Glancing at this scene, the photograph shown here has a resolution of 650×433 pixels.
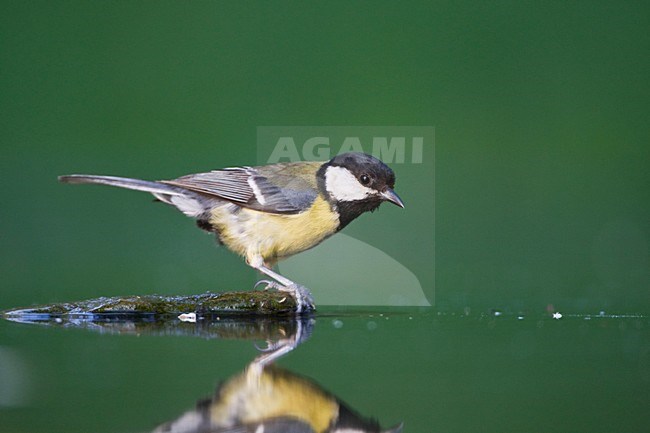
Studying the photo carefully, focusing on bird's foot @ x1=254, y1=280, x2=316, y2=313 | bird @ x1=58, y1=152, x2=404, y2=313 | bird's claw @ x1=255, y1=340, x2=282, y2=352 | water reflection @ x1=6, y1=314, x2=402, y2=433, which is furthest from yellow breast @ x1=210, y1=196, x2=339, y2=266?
bird's claw @ x1=255, y1=340, x2=282, y2=352

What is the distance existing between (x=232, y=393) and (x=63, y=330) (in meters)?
0.90

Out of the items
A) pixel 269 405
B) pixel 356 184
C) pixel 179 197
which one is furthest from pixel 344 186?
pixel 269 405

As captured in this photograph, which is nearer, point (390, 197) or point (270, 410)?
point (270, 410)

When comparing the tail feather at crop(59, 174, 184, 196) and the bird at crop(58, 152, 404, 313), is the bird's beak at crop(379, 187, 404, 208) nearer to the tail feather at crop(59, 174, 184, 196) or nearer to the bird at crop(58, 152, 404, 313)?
the bird at crop(58, 152, 404, 313)

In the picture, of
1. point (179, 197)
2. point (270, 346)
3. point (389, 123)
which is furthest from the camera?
point (389, 123)

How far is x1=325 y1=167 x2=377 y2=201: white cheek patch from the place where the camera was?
8.20ft

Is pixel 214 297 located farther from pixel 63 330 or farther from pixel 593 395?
pixel 593 395

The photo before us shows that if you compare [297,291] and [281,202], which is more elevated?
[281,202]

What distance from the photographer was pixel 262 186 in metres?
2.62

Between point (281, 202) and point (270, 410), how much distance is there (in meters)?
1.32

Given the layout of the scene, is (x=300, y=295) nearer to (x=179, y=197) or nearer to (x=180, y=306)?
(x=180, y=306)

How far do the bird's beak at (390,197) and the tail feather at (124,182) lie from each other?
600mm

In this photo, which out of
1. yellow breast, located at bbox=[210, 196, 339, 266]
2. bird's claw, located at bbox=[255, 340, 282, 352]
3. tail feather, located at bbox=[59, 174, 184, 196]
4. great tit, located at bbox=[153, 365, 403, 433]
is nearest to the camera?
great tit, located at bbox=[153, 365, 403, 433]

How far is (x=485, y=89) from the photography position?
5.57 metres
